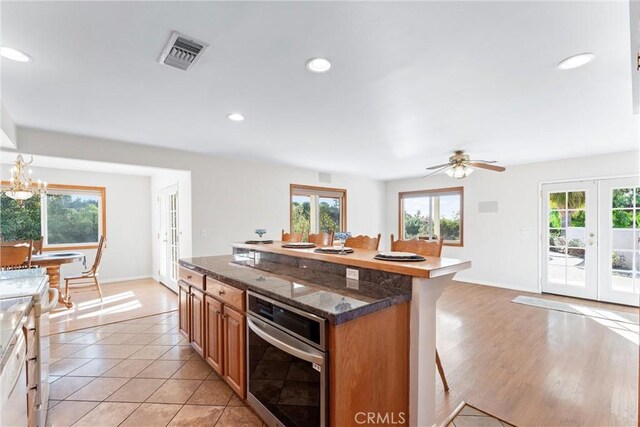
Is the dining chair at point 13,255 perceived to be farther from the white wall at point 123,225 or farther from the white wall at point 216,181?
the white wall at point 123,225

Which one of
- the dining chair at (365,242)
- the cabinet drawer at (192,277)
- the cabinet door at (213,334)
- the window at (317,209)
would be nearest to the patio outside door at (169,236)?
the window at (317,209)

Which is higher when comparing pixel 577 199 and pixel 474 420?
pixel 577 199

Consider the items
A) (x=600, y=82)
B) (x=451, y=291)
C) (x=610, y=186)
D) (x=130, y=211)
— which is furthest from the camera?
(x=130, y=211)

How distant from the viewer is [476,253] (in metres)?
5.93

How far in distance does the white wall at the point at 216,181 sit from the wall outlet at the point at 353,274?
3139mm

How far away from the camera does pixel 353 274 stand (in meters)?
2.04

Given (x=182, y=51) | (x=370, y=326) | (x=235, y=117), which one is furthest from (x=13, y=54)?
(x=370, y=326)

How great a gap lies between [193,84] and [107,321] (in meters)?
3.26

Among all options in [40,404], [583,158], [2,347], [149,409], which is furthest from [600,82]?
[40,404]

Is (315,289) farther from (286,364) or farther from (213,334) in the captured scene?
(213,334)

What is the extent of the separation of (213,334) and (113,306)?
296 centimetres

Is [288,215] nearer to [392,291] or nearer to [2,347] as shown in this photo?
[392,291]

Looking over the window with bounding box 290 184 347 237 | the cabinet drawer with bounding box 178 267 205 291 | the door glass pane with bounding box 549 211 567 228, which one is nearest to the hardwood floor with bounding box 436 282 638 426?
the door glass pane with bounding box 549 211 567 228

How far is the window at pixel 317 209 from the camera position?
5.90m
